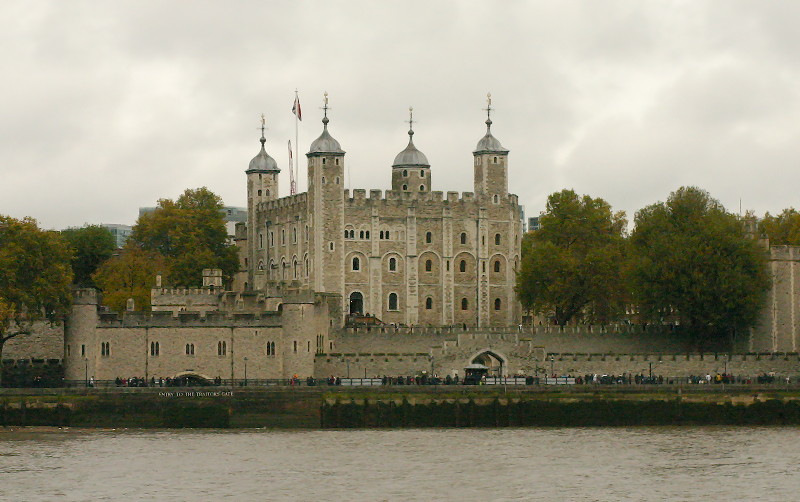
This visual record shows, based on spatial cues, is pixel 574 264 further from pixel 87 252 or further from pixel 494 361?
pixel 87 252

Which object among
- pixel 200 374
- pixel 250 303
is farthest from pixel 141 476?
pixel 250 303

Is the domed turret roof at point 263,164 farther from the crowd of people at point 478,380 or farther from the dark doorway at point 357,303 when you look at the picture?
the crowd of people at point 478,380

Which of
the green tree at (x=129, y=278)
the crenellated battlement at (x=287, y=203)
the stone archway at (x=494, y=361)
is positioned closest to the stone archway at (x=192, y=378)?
the stone archway at (x=494, y=361)

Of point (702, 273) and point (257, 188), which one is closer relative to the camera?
point (702, 273)

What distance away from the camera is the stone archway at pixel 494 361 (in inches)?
3826

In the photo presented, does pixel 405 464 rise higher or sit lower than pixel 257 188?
lower

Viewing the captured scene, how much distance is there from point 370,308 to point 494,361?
1853 centimetres

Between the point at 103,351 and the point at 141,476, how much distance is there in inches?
915

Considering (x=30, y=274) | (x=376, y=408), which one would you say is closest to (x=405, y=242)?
(x=30, y=274)

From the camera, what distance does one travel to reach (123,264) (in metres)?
112

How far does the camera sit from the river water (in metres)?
65.9

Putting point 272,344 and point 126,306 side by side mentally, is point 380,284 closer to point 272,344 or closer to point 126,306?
point 126,306

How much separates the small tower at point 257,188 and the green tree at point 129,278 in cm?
829

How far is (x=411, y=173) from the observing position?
121000 mm
